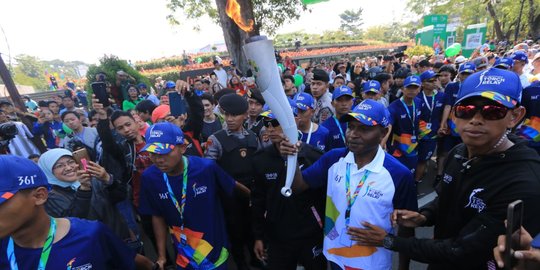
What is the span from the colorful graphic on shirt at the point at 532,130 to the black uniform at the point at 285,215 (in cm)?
324

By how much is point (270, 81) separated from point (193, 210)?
1.48 metres

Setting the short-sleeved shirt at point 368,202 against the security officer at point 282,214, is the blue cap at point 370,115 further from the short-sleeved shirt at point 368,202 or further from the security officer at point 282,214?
the security officer at point 282,214

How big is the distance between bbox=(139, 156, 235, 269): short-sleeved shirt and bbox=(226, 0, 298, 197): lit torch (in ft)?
3.16

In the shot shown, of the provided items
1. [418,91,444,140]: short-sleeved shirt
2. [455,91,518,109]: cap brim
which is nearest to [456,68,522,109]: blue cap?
[455,91,518,109]: cap brim

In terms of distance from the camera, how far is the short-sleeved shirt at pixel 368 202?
206 centimetres

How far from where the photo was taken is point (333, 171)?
235cm

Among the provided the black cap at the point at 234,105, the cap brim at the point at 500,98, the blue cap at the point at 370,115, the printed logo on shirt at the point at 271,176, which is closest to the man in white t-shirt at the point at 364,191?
the blue cap at the point at 370,115

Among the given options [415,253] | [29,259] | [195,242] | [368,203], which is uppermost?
[29,259]

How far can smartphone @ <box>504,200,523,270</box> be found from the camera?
1.12 meters

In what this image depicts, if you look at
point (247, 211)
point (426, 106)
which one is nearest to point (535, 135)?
point (426, 106)

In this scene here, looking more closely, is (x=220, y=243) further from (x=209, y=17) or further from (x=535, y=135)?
(x=209, y=17)

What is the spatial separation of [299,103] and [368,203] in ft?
5.90

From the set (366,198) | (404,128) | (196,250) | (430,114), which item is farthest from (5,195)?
(430,114)

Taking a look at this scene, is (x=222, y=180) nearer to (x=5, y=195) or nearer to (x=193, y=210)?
(x=193, y=210)
